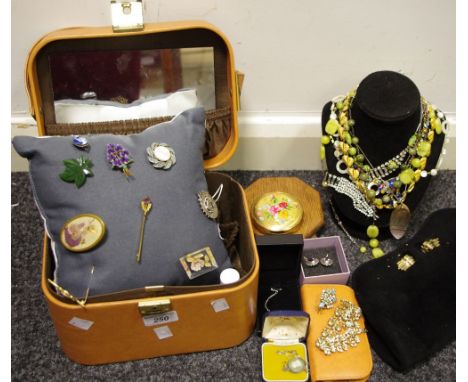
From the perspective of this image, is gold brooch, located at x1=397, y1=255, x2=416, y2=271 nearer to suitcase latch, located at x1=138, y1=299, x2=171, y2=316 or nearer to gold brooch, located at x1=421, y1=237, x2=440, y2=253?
gold brooch, located at x1=421, y1=237, x2=440, y2=253

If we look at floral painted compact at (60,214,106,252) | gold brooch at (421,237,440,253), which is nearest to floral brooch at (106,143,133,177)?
floral painted compact at (60,214,106,252)

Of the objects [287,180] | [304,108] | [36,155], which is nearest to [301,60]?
[304,108]

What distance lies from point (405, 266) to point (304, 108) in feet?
1.67

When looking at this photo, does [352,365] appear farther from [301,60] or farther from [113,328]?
[301,60]

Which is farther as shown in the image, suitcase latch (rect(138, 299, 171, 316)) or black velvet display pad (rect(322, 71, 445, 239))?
black velvet display pad (rect(322, 71, 445, 239))

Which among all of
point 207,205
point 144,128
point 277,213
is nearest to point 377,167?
point 277,213

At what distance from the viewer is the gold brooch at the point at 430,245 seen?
3.96 ft

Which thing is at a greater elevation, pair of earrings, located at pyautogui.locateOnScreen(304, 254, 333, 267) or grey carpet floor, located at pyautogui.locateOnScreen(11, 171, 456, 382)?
pair of earrings, located at pyautogui.locateOnScreen(304, 254, 333, 267)

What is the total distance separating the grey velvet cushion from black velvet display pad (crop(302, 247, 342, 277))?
31 cm

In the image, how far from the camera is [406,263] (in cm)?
119

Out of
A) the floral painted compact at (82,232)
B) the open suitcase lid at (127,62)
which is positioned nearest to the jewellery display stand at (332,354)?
the open suitcase lid at (127,62)

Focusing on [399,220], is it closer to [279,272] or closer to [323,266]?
[323,266]

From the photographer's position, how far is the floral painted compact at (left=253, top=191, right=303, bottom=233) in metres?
1.22

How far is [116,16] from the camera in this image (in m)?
0.99
